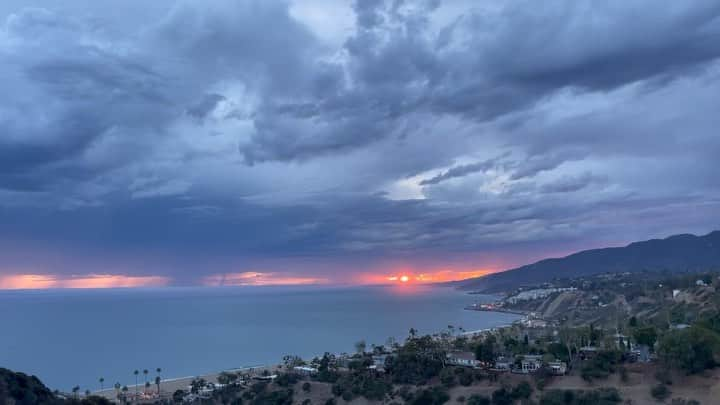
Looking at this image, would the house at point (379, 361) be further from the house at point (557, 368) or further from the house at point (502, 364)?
the house at point (557, 368)

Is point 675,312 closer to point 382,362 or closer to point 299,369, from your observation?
point 382,362

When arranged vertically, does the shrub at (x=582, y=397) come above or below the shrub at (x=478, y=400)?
above

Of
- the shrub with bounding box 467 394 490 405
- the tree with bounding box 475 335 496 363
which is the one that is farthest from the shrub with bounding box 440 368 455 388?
the tree with bounding box 475 335 496 363

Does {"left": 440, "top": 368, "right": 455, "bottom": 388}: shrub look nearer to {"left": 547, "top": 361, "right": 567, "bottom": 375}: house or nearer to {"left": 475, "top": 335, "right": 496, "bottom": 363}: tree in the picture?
{"left": 475, "top": 335, "right": 496, "bottom": 363}: tree

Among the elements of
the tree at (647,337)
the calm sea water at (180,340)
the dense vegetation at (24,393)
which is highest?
the dense vegetation at (24,393)

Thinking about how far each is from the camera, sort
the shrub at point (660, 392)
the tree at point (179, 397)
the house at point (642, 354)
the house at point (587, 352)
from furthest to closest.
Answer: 1. the tree at point (179, 397)
2. the house at point (587, 352)
3. the house at point (642, 354)
4. the shrub at point (660, 392)

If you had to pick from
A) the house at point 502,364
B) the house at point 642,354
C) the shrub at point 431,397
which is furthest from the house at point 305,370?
the house at point 642,354

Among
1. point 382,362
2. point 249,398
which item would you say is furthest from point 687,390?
point 249,398

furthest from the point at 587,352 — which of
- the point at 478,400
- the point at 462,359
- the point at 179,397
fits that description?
the point at 179,397
